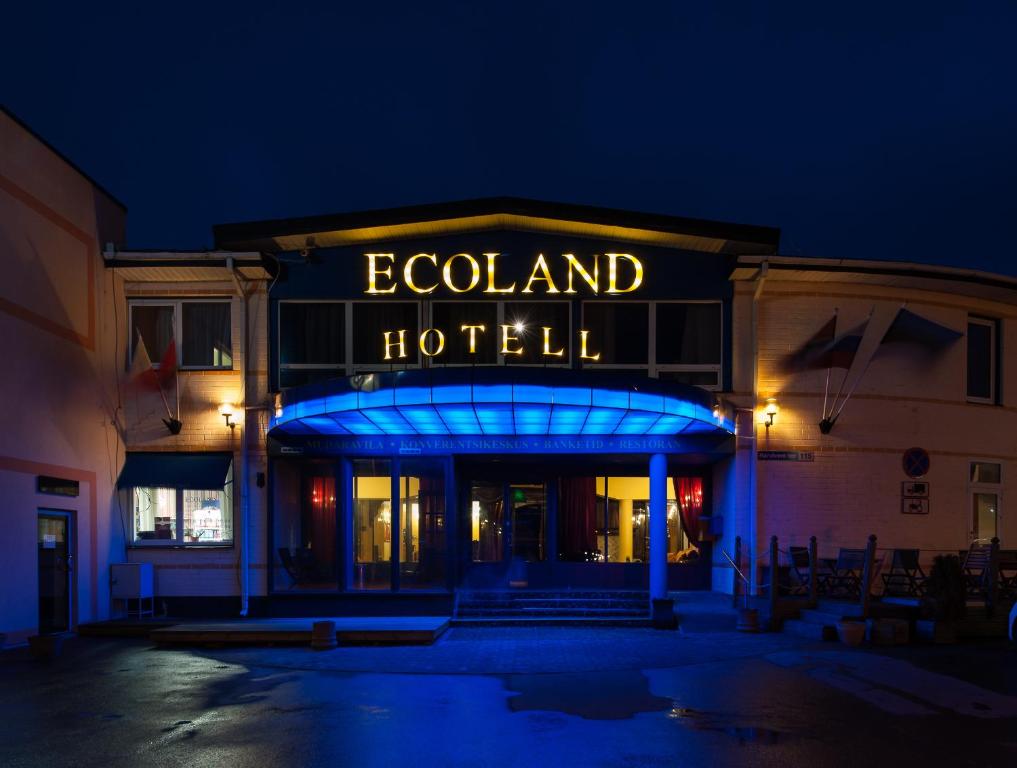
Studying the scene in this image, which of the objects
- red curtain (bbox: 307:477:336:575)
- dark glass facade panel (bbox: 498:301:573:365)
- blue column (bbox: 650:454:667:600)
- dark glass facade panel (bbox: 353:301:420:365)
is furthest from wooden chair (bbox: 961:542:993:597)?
red curtain (bbox: 307:477:336:575)

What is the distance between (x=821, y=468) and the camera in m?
17.2

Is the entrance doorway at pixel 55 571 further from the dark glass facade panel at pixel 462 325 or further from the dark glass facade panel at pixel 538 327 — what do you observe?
the dark glass facade panel at pixel 538 327

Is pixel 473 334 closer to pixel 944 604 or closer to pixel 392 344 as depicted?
pixel 392 344

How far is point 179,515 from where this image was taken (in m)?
17.5

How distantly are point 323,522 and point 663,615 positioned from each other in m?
6.72

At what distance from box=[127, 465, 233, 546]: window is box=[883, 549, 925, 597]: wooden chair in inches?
476

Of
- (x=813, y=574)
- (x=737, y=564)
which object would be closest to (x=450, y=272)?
(x=737, y=564)

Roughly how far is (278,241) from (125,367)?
3792 millimetres

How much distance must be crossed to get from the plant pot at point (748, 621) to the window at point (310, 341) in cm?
845

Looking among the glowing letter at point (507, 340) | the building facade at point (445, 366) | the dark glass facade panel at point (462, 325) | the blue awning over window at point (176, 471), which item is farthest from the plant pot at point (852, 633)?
the blue awning over window at point (176, 471)

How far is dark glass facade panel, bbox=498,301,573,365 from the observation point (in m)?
17.3

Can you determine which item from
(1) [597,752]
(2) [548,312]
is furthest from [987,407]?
(1) [597,752]

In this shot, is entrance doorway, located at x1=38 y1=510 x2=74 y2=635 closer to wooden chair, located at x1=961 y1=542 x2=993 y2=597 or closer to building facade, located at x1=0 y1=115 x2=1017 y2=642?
building facade, located at x1=0 y1=115 x2=1017 y2=642

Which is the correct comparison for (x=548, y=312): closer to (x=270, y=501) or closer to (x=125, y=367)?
(x=270, y=501)
